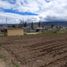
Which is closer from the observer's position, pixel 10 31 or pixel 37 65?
pixel 37 65

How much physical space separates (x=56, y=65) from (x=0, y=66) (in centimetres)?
381

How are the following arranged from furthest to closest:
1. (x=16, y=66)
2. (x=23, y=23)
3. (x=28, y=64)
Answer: (x=23, y=23)
(x=28, y=64)
(x=16, y=66)

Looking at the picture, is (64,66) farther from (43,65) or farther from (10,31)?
(10,31)

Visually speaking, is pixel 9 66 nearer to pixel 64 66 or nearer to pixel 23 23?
pixel 64 66

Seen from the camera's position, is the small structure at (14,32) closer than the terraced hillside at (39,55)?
No

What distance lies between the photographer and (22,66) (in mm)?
15070

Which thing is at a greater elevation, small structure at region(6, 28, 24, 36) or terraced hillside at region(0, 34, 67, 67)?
terraced hillside at region(0, 34, 67, 67)

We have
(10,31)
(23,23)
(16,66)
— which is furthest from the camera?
(23,23)

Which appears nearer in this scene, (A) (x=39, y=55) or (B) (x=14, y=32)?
(A) (x=39, y=55)

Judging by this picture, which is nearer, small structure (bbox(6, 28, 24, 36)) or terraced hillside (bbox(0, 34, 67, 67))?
terraced hillside (bbox(0, 34, 67, 67))

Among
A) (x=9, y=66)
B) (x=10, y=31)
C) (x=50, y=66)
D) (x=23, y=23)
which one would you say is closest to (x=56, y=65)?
(x=50, y=66)

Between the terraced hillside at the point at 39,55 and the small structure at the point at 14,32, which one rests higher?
the terraced hillside at the point at 39,55

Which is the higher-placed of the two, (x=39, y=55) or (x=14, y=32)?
(x=39, y=55)

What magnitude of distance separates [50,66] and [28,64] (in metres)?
1.79
